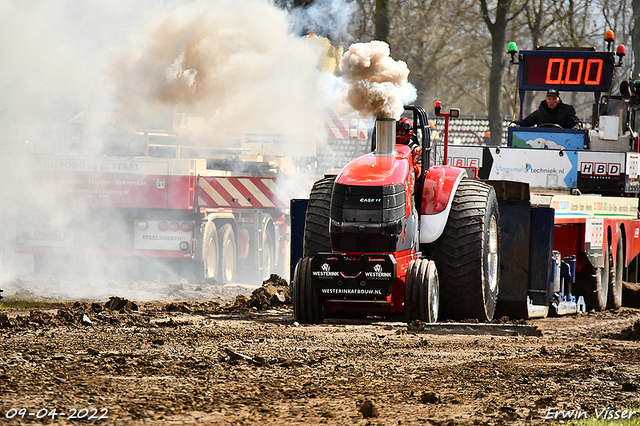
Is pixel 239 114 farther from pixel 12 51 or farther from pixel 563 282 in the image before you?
pixel 563 282

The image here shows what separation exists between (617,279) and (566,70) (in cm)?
378

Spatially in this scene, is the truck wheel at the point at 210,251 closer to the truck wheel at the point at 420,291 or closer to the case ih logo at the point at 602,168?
the case ih logo at the point at 602,168

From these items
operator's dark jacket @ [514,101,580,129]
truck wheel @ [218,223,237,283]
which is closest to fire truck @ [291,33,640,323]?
operator's dark jacket @ [514,101,580,129]

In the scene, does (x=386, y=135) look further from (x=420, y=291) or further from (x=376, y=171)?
(x=420, y=291)

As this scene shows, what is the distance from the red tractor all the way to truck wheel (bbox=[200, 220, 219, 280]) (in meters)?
5.87

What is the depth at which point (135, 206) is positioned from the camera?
14.5 m

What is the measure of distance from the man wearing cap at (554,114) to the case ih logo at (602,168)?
154 centimetres

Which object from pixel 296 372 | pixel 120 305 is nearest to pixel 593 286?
pixel 120 305

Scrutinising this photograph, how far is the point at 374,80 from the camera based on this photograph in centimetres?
855

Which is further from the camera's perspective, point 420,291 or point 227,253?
point 227,253

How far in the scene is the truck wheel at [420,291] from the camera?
798 cm

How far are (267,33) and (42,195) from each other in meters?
4.42

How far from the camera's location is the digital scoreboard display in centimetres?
1480

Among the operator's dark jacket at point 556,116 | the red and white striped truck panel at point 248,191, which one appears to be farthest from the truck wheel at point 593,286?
the red and white striped truck panel at point 248,191
